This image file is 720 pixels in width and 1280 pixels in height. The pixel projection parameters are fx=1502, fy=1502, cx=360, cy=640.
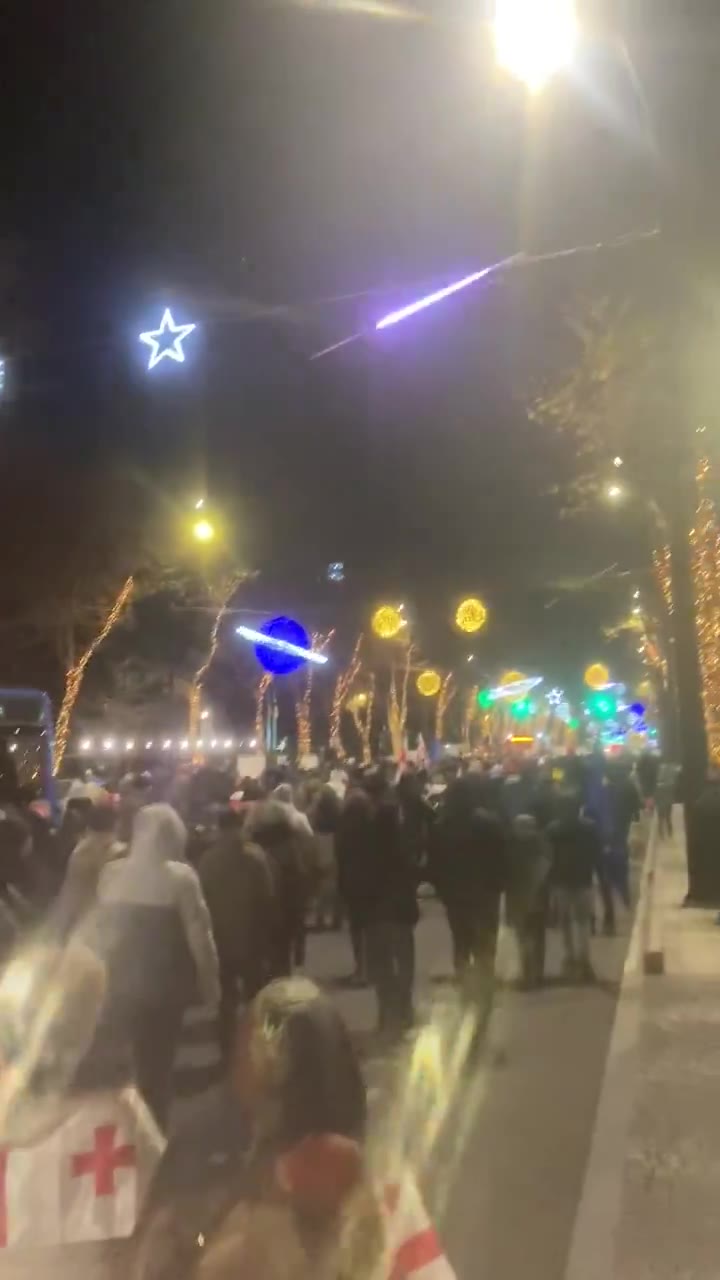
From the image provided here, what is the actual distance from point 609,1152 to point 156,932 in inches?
97.4

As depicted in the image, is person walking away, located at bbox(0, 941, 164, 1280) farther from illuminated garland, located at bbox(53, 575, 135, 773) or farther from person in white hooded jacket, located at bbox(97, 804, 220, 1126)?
illuminated garland, located at bbox(53, 575, 135, 773)

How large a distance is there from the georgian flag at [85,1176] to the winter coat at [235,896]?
498cm

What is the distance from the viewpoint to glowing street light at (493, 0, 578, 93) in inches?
352

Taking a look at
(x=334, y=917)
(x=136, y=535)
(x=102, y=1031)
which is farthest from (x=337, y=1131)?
(x=136, y=535)

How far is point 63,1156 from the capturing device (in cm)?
446

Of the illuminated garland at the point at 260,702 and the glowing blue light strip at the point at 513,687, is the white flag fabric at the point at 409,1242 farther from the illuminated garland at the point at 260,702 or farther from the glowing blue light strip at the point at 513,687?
the illuminated garland at the point at 260,702

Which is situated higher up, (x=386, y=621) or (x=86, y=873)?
(x=386, y=621)

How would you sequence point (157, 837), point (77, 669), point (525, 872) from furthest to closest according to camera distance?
point (77, 669), point (525, 872), point (157, 837)

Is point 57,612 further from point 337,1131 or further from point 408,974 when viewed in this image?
point 337,1131

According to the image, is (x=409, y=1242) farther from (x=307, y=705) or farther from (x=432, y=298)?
(x=307, y=705)

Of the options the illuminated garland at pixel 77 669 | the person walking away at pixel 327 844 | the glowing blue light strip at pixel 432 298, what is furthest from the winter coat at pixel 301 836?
the illuminated garland at pixel 77 669

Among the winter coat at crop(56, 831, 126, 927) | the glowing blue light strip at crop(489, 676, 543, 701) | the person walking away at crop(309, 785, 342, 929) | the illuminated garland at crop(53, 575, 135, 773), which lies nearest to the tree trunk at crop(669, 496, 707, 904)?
the person walking away at crop(309, 785, 342, 929)

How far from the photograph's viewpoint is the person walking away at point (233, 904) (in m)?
9.73

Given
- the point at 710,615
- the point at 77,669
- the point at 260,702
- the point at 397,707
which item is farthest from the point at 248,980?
the point at 397,707
